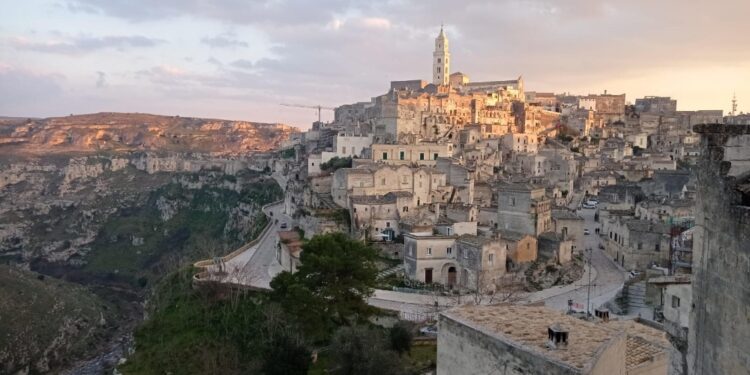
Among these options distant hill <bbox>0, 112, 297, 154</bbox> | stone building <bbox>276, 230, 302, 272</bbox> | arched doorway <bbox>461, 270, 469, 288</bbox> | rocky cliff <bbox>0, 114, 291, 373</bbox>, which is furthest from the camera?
distant hill <bbox>0, 112, 297, 154</bbox>

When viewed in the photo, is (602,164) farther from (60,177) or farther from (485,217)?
(60,177)

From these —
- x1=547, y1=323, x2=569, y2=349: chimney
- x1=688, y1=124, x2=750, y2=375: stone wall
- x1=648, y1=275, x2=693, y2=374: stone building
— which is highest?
x1=688, y1=124, x2=750, y2=375: stone wall

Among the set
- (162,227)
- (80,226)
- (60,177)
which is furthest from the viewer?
(60,177)

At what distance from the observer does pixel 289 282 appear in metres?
28.3

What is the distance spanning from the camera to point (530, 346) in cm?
991

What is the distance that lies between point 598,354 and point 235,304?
26.9 metres

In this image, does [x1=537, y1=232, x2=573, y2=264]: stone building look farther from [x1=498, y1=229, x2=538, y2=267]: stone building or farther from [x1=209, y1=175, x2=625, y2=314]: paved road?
[x1=209, y1=175, x2=625, y2=314]: paved road

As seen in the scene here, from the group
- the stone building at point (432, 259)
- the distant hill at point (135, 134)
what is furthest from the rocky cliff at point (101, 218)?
the stone building at point (432, 259)

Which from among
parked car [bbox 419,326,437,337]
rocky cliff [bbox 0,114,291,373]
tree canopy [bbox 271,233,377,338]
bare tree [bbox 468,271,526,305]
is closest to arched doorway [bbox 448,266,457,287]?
bare tree [bbox 468,271,526,305]

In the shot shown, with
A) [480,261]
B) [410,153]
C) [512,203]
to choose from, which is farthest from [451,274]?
[410,153]

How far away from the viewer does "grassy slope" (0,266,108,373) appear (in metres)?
45.2

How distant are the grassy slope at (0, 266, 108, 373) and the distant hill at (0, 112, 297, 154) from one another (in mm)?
85930

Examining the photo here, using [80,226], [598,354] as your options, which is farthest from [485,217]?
[80,226]

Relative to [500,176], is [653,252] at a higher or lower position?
lower
